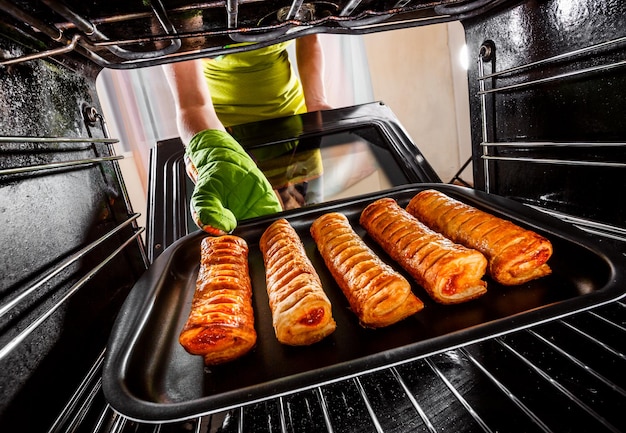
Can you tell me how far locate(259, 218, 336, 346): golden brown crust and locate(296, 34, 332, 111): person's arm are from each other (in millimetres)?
2561

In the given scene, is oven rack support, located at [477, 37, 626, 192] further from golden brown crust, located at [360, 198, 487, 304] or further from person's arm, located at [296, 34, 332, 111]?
person's arm, located at [296, 34, 332, 111]

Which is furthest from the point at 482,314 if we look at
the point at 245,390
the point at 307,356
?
the point at 245,390

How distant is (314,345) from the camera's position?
43.0 inches

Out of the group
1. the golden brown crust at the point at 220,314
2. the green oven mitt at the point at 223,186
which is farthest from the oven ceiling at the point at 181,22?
the golden brown crust at the point at 220,314

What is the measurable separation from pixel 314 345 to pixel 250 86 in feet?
8.85

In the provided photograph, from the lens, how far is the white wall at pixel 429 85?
6.07m

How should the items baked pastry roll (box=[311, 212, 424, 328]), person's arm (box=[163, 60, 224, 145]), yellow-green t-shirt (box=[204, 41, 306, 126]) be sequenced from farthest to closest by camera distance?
yellow-green t-shirt (box=[204, 41, 306, 126])
person's arm (box=[163, 60, 224, 145])
baked pastry roll (box=[311, 212, 424, 328])

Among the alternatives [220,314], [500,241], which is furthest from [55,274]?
[500,241]

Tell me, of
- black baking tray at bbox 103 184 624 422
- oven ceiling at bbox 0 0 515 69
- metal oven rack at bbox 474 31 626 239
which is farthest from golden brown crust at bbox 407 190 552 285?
oven ceiling at bbox 0 0 515 69

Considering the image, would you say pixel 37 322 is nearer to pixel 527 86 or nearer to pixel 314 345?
pixel 314 345

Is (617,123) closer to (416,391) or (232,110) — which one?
(416,391)

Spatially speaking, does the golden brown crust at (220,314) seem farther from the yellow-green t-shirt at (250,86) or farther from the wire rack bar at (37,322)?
the yellow-green t-shirt at (250,86)

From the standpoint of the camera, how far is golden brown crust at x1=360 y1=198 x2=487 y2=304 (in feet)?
3.81

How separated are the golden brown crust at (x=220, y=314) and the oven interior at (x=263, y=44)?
0.17 metres
